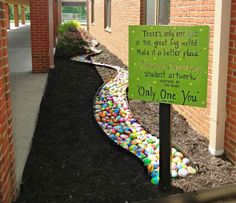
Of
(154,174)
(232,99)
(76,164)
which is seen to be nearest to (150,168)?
(154,174)

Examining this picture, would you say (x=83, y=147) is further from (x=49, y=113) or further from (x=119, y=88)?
(x=119, y=88)

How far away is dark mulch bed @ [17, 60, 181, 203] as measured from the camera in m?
4.21

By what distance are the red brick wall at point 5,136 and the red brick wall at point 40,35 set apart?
20.6 feet

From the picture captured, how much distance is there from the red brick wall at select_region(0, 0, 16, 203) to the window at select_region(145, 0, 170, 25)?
157 inches

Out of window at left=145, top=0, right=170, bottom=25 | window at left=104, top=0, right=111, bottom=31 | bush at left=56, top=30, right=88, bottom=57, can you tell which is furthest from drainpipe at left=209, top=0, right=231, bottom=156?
window at left=104, top=0, right=111, bottom=31

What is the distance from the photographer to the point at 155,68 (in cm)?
376

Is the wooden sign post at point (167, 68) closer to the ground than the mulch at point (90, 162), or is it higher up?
higher up

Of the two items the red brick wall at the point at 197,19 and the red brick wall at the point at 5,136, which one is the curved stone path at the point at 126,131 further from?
the red brick wall at the point at 5,136

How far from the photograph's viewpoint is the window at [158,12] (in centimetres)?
717

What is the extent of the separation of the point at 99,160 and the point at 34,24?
6.11 metres

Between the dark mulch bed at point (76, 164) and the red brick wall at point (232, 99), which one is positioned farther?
the red brick wall at point (232, 99)

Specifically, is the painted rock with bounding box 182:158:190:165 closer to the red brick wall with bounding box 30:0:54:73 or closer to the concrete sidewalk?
the concrete sidewalk

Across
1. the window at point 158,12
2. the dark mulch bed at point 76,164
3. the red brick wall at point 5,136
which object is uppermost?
the window at point 158,12

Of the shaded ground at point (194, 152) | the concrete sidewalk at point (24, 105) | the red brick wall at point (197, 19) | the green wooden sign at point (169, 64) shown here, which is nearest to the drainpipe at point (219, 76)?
the shaded ground at point (194, 152)
